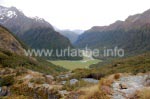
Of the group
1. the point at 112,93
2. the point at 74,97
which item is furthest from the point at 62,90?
the point at 112,93

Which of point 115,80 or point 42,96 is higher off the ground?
point 115,80

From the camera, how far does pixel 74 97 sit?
1842 centimetres

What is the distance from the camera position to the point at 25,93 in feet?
86.3

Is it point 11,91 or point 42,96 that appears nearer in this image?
point 42,96

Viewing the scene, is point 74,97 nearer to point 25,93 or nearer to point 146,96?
point 146,96

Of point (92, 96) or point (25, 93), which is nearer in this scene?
point (92, 96)

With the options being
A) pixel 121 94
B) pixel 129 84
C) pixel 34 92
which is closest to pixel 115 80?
pixel 129 84

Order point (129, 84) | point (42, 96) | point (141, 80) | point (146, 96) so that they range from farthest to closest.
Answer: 1. point (42, 96)
2. point (141, 80)
3. point (129, 84)
4. point (146, 96)

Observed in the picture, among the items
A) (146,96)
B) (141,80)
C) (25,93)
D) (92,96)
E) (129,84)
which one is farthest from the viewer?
(25,93)

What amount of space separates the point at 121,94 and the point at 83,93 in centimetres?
224

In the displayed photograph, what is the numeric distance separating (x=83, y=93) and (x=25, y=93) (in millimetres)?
9544

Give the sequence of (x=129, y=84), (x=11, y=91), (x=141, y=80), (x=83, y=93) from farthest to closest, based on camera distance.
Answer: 1. (x=11, y=91)
2. (x=141, y=80)
3. (x=129, y=84)
4. (x=83, y=93)

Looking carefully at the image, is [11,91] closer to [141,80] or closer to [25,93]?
[25,93]

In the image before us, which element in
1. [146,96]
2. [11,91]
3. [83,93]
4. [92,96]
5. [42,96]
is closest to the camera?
[146,96]
